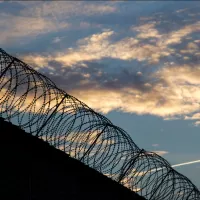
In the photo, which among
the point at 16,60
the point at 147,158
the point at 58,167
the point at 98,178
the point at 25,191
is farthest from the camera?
the point at 147,158

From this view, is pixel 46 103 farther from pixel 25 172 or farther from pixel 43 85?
pixel 25 172

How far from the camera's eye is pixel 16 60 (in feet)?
37.6

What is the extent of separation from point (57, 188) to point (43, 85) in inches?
115

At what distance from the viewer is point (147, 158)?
15594 mm

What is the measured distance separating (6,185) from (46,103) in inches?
82.8

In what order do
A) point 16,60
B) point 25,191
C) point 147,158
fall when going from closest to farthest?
point 16,60
point 25,191
point 147,158

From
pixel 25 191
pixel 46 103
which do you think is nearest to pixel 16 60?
pixel 46 103

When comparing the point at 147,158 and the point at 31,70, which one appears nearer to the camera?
the point at 31,70

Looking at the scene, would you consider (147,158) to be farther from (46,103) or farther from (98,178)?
(46,103)

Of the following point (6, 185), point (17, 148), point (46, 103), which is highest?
point (46, 103)

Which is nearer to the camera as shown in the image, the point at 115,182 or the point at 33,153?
the point at 33,153

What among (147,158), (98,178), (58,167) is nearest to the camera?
(58,167)

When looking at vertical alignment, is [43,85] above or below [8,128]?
above

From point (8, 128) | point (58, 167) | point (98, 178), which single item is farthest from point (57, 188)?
point (8, 128)
